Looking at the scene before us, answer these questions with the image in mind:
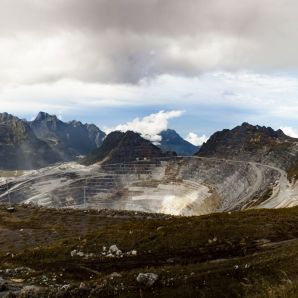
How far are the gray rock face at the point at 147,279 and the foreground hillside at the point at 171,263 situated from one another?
8 cm

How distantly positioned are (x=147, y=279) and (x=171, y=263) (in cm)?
1031

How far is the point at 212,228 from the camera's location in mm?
62625

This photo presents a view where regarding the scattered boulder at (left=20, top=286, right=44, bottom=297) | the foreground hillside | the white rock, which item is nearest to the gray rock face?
the foreground hillside

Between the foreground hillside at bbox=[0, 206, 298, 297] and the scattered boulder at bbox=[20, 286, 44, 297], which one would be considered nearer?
the scattered boulder at bbox=[20, 286, 44, 297]

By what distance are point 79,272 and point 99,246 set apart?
9.09m

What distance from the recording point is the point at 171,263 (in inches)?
1976

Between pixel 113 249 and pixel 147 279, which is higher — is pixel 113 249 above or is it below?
below

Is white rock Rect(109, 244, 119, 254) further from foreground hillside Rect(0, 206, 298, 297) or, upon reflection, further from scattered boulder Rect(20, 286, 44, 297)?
scattered boulder Rect(20, 286, 44, 297)

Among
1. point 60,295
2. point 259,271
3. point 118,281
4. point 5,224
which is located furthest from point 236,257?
point 5,224

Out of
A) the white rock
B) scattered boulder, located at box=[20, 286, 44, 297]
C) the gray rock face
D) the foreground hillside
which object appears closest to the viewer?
scattered boulder, located at box=[20, 286, 44, 297]

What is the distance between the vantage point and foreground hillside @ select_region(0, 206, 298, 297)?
38.9 meters

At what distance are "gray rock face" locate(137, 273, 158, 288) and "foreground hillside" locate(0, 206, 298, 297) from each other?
0.08m

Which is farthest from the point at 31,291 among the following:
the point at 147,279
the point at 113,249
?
the point at 113,249

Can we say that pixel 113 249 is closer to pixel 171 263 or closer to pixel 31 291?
pixel 171 263
